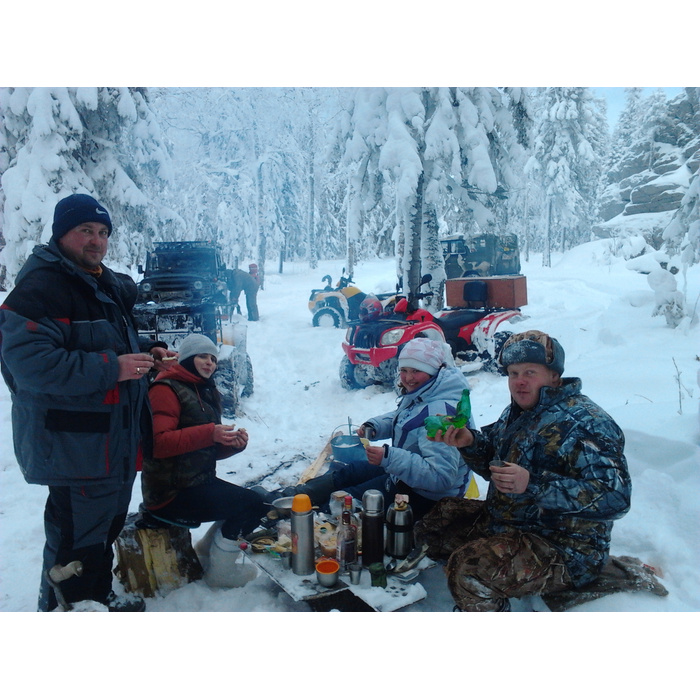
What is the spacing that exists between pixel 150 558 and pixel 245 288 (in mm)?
2113

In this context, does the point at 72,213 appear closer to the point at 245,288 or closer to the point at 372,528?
the point at 245,288

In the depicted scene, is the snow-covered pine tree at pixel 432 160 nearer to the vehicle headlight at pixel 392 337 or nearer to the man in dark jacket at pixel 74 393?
the vehicle headlight at pixel 392 337

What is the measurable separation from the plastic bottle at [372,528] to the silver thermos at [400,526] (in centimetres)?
9

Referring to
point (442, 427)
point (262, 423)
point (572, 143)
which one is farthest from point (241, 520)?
point (572, 143)

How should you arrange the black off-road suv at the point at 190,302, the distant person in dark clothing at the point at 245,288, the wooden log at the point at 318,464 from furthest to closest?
the distant person in dark clothing at the point at 245,288
the wooden log at the point at 318,464
the black off-road suv at the point at 190,302

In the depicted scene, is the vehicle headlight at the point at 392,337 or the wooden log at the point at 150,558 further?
the vehicle headlight at the point at 392,337

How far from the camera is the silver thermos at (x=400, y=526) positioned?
8.19 ft

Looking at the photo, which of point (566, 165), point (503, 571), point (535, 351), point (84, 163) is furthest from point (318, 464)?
point (566, 165)

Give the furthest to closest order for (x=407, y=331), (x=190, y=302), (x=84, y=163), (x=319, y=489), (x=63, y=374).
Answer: (x=407, y=331), (x=190, y=302), (x=84, y=163), (x=319, y=489), (x=63, y=374)

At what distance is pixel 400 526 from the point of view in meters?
2.50

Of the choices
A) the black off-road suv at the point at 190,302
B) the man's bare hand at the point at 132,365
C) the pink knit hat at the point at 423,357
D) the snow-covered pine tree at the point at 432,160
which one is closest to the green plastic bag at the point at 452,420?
the pink knit hat at the point at 423,357
